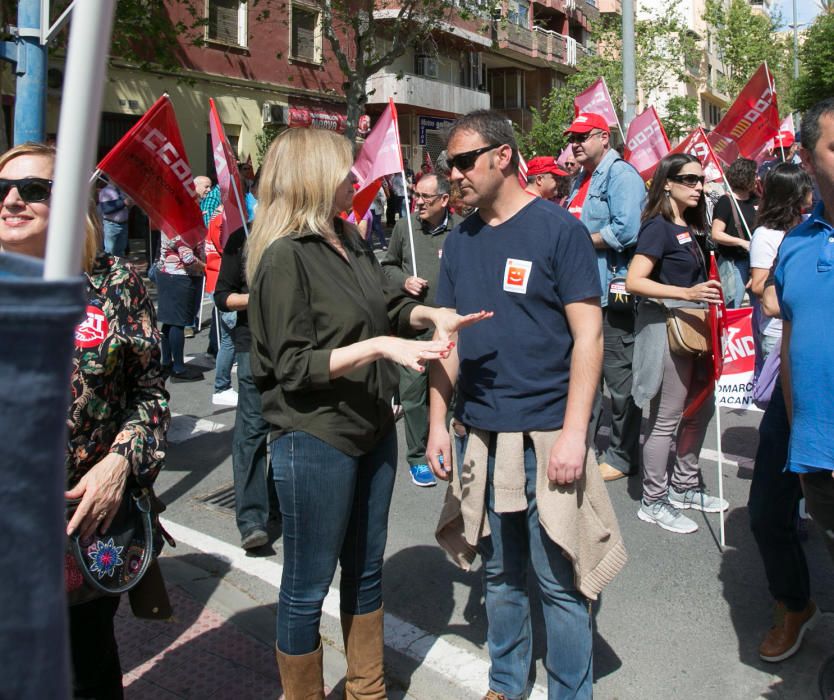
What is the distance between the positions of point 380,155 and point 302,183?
146 inches

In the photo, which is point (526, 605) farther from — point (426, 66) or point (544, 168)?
point (426, 66)

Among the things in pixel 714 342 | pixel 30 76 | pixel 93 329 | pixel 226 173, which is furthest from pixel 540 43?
pixel 93 329

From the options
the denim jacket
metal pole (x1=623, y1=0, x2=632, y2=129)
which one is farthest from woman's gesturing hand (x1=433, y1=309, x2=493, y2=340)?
metal pole (x1=623, y1=0, x2=632, y2=129)

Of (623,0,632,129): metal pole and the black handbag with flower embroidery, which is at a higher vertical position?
(623,0,632,129): metal pole

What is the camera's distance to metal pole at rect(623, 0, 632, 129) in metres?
12.4

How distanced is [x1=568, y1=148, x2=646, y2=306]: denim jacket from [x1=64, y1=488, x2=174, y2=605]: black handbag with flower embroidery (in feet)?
11.4

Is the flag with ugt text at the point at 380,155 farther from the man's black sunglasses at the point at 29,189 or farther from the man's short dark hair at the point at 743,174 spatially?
the man's black sunglasses at the point at 29,189

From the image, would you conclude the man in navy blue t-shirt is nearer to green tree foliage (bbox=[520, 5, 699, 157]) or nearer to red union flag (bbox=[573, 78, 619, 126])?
red union flag (bbox=[573, 78, 619, 126])

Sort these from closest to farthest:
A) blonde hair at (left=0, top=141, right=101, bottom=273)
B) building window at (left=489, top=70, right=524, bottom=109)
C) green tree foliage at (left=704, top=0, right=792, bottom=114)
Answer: blonde hair at (left=0, top=141, right=101, bottom=273) → green tree foliage at (left=704, top=0, right=792, bottom=114) → building window at (left=489, top=70, right=524, bottom=109)

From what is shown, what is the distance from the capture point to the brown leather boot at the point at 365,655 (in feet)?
9.46

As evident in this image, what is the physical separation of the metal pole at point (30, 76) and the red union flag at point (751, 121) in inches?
277

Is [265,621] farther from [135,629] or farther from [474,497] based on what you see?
[474,497]

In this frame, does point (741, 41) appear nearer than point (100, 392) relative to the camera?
No

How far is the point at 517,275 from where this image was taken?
8.82 feet
